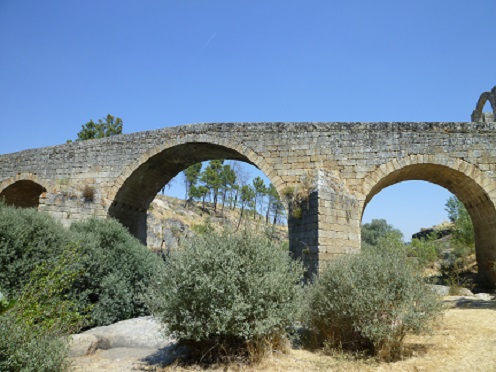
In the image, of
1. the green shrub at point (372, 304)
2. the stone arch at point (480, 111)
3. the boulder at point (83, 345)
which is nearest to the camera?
the green shrub at point (372, 304)

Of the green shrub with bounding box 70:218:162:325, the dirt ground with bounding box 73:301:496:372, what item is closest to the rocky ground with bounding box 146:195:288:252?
the green shrub with bounding box 70:218:162:325

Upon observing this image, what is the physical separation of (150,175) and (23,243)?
21.4ft

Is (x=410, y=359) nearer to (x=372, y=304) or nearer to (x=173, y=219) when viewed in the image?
(x=372, y=304)

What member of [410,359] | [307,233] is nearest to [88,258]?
[307,233]

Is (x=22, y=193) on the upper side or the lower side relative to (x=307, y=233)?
upper

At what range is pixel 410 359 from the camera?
523 centimetres

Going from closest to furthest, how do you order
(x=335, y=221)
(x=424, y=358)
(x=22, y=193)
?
(x=424, y=358)
(x=335, y=221)
(x=22, y=193)

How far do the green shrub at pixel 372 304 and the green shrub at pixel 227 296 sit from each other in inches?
26.5

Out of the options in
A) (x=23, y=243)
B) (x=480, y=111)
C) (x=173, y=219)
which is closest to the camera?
(x=23, y=243)

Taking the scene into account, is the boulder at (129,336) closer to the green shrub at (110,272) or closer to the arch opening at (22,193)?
the green shrub at (110,272)

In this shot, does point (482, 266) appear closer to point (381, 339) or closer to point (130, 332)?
point (381, 339)

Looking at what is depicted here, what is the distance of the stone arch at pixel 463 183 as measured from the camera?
10.3 meters

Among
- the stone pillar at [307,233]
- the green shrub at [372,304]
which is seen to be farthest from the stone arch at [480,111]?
the green shrub at [372,304]

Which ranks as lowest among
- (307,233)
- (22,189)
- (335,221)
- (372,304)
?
(372,304)
